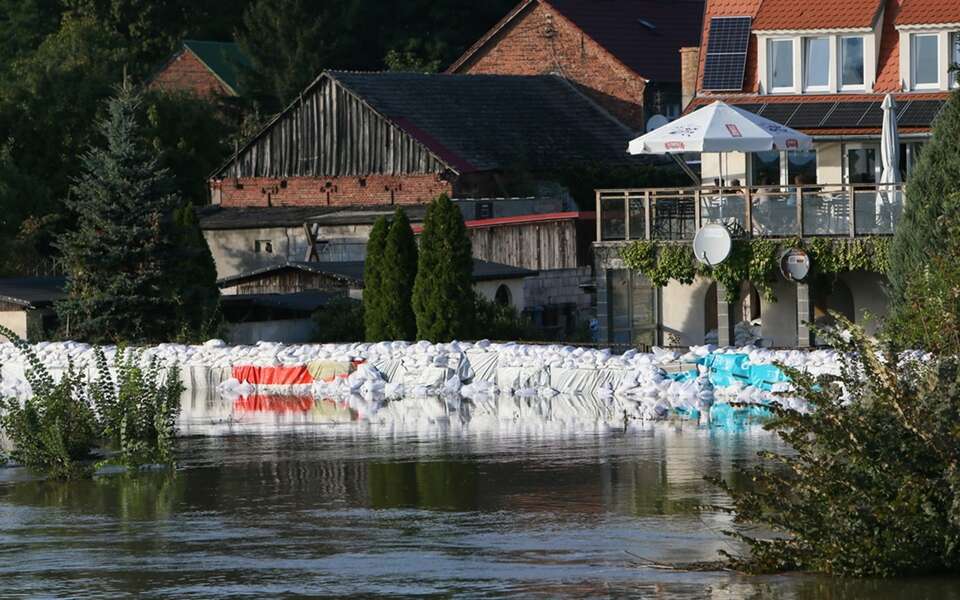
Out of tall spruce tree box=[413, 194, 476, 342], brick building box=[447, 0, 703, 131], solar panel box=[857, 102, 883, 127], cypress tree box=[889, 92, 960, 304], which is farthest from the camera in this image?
brick building box=[447, 0, 703, 131]

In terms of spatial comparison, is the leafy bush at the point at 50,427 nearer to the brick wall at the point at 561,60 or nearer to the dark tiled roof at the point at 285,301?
the dark tiled roof at the point at 285,301

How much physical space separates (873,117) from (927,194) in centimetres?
855

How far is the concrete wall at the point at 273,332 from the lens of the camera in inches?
1506

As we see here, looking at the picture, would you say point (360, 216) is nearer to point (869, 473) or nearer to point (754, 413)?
point (754, 413)

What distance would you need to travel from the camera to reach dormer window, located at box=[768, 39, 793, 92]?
42.3 m

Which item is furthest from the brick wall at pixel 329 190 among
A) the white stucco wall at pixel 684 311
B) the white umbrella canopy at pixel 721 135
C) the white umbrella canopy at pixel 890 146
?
the white umbrella canopy at pixel 890 146

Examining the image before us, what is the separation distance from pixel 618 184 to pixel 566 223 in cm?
1270

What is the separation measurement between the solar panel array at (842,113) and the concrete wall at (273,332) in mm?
10660

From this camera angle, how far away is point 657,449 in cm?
2427

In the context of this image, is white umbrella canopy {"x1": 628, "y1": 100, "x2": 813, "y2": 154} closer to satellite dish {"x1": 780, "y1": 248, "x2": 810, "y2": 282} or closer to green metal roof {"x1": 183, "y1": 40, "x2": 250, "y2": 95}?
satellite dish {"x1": 780, "y1": 248, "x2": 810, "y2": 282}

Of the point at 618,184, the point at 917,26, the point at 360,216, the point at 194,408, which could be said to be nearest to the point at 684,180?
the point at 618,184

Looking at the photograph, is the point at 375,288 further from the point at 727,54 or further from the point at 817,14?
the point at 817,14

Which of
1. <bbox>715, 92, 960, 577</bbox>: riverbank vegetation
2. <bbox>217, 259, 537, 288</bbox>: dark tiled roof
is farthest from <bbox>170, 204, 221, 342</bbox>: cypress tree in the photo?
<bbox>715, 92, 960, 577</bbox>: riverbank vegetation

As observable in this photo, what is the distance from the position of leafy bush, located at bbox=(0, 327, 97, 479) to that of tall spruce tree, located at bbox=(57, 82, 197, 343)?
13.5 m
